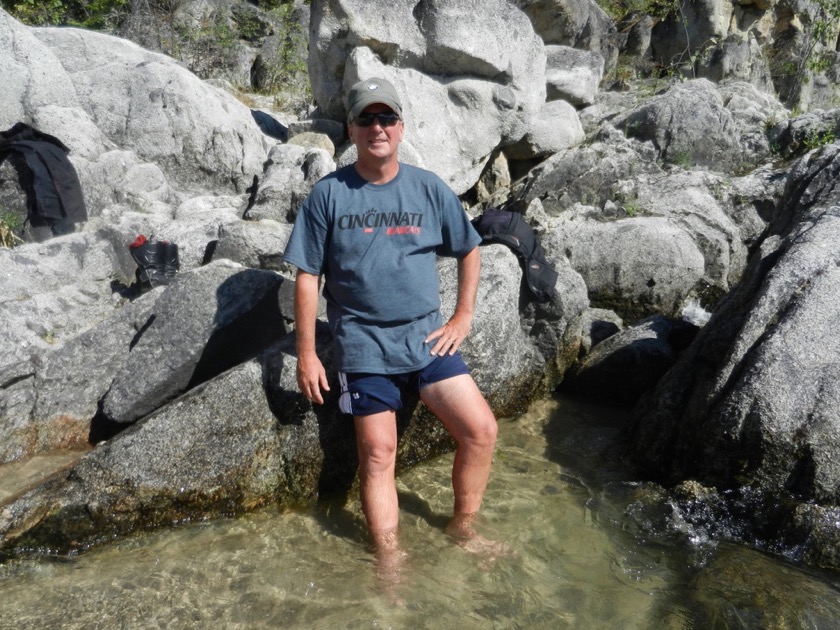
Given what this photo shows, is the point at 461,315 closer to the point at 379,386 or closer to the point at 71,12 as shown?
the point at 379,386

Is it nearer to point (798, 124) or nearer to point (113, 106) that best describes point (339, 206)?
point (113, 106)

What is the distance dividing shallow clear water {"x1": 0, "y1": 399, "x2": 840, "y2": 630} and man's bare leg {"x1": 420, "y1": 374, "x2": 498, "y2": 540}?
40 centimetres

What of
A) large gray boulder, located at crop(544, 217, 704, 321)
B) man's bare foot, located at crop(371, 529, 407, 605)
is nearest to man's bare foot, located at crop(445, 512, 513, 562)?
man's bare foot, located at crop(371, 529, 407, 605)

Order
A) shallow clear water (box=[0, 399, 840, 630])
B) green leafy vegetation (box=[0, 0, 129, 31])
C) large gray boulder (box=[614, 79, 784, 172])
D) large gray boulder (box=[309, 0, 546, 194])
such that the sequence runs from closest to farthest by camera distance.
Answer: shallow clear water (box=[0, 399, 840, 630]), large gray boulder (box=[309, 0, 546, 194]), large gray boulder (box=[614, 79, 784, 172]), green leafy vegetation (box=[0, 0, 129, 31])

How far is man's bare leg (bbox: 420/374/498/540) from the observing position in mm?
4223

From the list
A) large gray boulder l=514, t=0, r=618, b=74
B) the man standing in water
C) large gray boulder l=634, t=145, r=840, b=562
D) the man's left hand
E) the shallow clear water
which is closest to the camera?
the shallow clear water

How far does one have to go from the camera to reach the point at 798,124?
39.4ft

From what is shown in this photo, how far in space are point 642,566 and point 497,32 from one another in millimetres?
10090

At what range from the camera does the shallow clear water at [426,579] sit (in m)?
3.83

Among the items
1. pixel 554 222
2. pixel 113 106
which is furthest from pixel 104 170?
pixel 554 222

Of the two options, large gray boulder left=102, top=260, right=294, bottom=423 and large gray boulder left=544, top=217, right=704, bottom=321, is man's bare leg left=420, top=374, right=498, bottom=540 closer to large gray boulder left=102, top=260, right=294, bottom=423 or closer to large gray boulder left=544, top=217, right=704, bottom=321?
large gray boulder left=102, top=260, right=294, bottom=423

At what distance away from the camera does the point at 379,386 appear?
4133 mm

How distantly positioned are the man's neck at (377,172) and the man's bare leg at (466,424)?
1207mm

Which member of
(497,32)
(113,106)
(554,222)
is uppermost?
(497,32)
